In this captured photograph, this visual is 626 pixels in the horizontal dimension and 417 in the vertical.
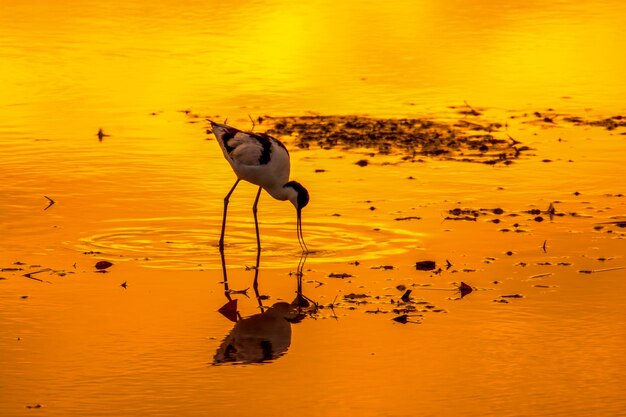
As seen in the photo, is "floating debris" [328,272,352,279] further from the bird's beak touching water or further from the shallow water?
the bird's beak touching water

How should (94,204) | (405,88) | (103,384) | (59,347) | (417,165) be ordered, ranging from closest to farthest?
(103,384) → (59,347) → (94,204) → (417,165) → (405,88)

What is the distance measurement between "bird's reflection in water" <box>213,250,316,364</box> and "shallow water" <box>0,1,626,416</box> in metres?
0.07

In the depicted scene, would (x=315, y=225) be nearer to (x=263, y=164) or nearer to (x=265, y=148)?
(x=263, y=164)

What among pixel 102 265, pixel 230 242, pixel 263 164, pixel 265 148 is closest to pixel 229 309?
pixel 102 265

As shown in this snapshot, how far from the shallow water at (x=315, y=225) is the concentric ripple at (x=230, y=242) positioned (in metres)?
0.03

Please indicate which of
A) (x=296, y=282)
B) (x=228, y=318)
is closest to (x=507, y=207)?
(x=296, y=282)

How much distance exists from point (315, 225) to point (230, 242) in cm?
84

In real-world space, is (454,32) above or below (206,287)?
above

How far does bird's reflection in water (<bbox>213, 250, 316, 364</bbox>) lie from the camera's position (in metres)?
10.1

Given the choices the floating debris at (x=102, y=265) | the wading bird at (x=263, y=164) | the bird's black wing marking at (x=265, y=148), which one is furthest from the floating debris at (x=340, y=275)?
the bird's black wing marking at (x=265, y=148)

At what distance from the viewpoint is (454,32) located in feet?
Result: 78.9

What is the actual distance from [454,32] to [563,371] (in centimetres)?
1487

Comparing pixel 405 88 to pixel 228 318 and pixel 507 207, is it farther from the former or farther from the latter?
pixel 228 318

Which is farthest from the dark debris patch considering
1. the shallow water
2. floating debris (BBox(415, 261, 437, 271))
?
floating debris (BBox(415, 261, 437, 271))
